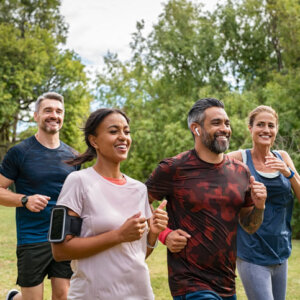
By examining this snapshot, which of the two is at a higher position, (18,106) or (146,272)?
(18,106)

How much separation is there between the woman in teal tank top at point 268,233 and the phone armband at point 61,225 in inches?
75.0

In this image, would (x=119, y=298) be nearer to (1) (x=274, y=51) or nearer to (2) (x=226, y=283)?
(2) (x=226, y=283)

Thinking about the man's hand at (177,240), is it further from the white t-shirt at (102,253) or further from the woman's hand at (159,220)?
the white t-shirt at (102,253)

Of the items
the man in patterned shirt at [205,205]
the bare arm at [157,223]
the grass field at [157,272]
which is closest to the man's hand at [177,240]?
the man in patterned shirt at [205,205]

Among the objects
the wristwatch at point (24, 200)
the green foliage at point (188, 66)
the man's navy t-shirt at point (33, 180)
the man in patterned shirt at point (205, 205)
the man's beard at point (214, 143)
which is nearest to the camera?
the man in patterned shirt at point (205, 205)

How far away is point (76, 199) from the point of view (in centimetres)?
267

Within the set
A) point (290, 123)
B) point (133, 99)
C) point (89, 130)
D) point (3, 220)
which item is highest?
point (133, 99)

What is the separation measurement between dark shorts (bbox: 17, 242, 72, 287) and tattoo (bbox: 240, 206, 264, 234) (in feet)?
6.76

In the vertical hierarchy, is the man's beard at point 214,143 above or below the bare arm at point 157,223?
A: above

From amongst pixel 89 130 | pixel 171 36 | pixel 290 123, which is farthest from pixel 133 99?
pixel 89 130

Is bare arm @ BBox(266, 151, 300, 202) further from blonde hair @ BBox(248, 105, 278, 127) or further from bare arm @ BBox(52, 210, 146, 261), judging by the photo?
bare arm @ BBox(52, 210, 146, 261)

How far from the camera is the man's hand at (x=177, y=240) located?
123 inches

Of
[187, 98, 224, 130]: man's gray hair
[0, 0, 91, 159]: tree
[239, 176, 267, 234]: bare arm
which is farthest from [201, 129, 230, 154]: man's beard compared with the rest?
[0, 0, 91, 159]: tree

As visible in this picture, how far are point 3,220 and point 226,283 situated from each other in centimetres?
1835
